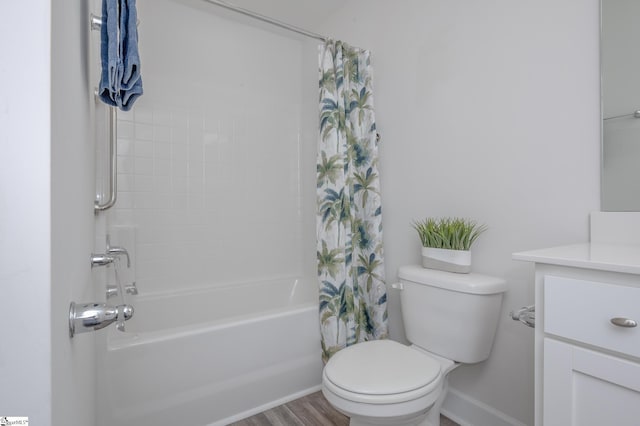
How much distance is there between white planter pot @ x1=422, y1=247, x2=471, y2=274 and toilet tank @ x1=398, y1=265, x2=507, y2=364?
0.03 metres

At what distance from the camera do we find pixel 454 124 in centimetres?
163

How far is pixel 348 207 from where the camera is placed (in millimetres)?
1865

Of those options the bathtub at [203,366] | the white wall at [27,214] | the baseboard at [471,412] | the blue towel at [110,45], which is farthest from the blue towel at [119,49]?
the baseboard at [471,412]

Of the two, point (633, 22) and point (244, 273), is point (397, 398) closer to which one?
point (633, 22)

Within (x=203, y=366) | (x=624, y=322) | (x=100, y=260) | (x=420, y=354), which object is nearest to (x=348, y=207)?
(x=420, y=354)

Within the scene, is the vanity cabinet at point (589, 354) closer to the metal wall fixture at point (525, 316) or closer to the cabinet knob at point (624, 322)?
the cabinet knob at point (624, 322)

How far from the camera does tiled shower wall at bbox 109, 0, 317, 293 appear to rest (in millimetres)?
2152

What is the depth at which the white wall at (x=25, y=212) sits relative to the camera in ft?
1.17

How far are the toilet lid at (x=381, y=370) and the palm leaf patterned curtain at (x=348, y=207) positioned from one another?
16.6 inches

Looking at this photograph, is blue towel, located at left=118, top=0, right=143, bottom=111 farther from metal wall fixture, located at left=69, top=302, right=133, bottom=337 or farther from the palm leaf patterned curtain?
the palm leaf patterned curtain

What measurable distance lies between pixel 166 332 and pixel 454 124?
168 cm

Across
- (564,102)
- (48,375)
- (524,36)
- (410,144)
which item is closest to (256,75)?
(410,144)

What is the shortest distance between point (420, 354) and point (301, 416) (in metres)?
0.75

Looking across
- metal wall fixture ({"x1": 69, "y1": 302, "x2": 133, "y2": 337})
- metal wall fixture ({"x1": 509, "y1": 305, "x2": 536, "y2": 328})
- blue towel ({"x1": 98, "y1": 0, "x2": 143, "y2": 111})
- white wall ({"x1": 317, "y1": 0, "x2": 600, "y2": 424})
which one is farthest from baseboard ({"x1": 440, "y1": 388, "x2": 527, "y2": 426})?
blue towel ({"x1": 98, "y1": 0, "x2": 143, "y2": 111})
